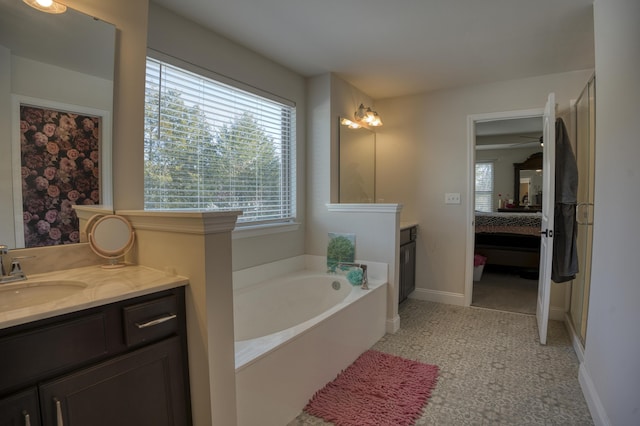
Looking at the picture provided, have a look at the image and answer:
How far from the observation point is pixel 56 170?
1407 mm

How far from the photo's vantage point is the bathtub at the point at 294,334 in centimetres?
154

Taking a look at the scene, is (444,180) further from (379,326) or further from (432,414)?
(432,414)

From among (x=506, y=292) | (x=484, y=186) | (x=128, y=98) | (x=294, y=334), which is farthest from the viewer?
(x=484, y=186)

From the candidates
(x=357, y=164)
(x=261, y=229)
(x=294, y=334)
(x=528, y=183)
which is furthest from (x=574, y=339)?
(x=528, y=183)

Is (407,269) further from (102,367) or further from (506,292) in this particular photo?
(102,367)

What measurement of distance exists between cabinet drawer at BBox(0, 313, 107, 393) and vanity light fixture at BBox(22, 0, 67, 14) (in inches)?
50.2

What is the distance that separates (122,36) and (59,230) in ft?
3.15

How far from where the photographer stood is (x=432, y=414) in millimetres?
1745

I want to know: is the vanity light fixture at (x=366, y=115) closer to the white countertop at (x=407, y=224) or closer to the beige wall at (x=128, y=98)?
the white countertop at (x=407, y=224)

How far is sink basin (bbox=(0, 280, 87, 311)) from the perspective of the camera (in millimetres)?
1187

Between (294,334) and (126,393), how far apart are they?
32.5 inches

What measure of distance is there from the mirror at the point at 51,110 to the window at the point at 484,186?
24.8 ft

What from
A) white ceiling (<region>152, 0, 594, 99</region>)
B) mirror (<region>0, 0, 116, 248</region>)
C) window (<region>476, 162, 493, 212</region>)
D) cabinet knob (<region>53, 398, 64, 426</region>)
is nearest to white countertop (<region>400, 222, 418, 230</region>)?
white ceiling (<region>152, 0, 594, 99</region>)

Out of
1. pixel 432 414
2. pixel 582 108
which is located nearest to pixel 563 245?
pixel 582 108
